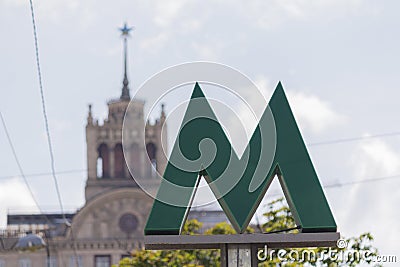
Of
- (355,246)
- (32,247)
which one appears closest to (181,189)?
(355,246)

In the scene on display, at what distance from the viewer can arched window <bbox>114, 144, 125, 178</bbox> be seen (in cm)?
8603

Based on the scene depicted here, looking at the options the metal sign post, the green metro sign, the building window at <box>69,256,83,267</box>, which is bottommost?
the metal sign post

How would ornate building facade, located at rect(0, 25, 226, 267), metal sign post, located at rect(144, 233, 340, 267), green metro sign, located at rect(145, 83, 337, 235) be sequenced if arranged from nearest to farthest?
metal sign post, located at rect(144, 233, 340, 267) → green metro sign, located at rect(145, 83, 337, 235) → ornate building facade, located at rect(0, 25, 226, 267)

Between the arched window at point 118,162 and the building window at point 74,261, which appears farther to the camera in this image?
the arched window at point 118,162

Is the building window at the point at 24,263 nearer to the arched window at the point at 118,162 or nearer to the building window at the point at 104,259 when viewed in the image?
the building window at the point at 104,259

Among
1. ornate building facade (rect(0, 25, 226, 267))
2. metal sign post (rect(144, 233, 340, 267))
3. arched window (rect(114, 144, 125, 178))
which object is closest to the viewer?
metal sign post (rect(144, 233, 340, 267))

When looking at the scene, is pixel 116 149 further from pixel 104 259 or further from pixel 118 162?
pixel 104 259

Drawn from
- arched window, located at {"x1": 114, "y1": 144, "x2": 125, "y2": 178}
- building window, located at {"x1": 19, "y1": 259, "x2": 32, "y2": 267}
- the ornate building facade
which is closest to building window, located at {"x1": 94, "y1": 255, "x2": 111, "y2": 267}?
the ornate building facade

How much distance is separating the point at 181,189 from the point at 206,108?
1.15m

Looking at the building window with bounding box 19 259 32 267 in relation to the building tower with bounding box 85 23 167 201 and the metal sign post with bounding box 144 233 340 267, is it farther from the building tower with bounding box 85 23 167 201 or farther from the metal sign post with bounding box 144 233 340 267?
the metal sign post with bounding box 144 233 340 267

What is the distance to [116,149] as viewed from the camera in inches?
3447

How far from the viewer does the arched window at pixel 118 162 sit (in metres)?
86.0

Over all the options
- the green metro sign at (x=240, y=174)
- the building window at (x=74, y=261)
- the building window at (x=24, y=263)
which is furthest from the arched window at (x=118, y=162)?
the green metro sign at (x=240, y=174)

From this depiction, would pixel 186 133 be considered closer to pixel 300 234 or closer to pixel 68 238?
pixel 300 234
